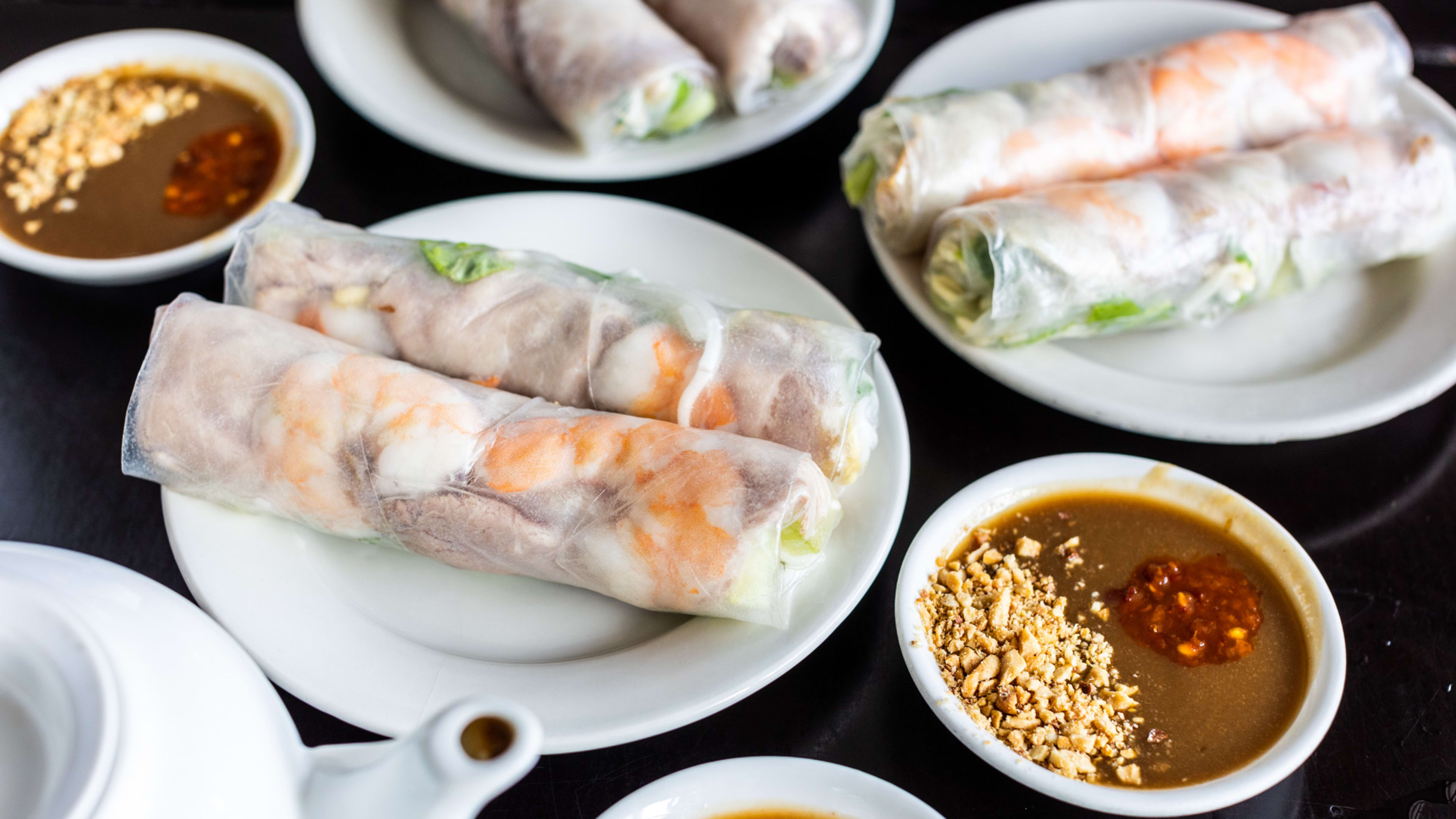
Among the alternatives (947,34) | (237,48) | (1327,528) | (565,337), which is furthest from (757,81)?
(1327,528)

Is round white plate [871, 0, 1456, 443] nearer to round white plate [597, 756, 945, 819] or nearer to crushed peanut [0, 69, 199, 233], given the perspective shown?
round white plate [597, 756, 945, 819]

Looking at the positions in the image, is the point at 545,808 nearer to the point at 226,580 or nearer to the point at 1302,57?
the point at 226,580

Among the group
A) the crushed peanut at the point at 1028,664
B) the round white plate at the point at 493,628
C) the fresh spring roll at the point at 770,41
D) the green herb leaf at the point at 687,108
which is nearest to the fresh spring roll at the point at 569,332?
the round white plate at the point at 493,628

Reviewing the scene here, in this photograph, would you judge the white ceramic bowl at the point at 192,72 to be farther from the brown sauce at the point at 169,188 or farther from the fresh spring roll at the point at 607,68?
the fresh spring roll at the point at 607,68

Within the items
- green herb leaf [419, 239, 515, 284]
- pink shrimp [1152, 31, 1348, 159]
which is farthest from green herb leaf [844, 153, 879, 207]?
green herb leaf [419, 239, 515, 284]

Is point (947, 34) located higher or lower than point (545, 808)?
higher

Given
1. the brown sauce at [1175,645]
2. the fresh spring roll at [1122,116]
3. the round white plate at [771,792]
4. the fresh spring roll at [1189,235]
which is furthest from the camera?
the fresh spring roll at [1122,116]
